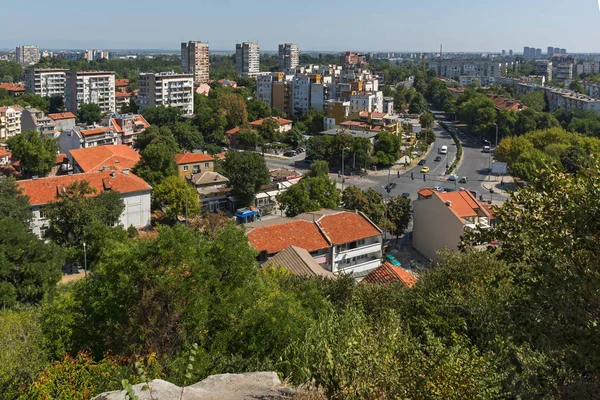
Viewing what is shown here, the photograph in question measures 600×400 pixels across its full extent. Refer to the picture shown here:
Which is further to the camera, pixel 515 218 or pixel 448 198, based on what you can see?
pixel 448 198

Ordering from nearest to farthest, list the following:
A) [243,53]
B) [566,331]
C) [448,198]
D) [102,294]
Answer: [566,331]
[102,294]
[448,198]
[243,53]

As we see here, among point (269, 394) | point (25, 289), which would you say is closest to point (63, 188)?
point (25, 289)

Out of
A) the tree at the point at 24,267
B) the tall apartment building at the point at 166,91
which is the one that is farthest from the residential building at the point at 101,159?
the tall apartment building at the point at 166,91

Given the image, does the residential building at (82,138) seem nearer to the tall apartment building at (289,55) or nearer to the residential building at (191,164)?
the residential building at (191,164)

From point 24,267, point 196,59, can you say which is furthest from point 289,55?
point 24,267

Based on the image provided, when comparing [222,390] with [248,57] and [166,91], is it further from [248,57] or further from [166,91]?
[248,57]

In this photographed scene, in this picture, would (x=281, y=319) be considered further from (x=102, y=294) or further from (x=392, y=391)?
(x=392, y=391)
